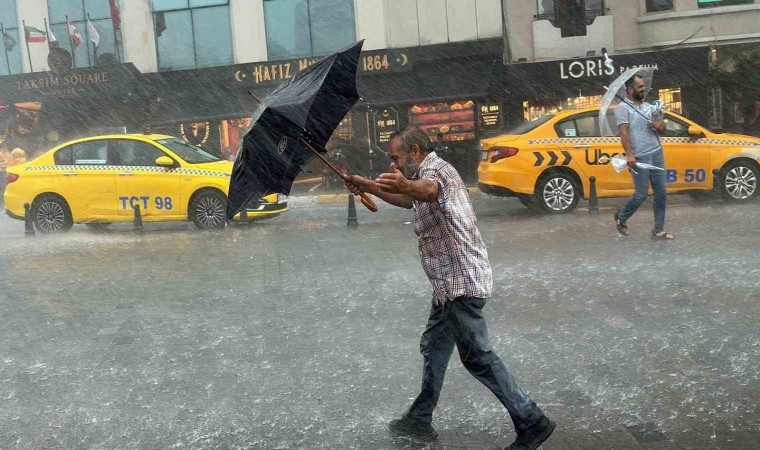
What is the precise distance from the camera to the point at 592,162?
14227mm

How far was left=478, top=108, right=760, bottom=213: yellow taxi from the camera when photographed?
14.1 metres

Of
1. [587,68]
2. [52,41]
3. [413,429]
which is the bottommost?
[413,429]

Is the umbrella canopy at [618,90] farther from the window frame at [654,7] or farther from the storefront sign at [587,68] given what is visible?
the window frame at [654,7]

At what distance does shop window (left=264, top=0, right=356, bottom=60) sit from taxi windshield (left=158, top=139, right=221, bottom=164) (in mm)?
11808

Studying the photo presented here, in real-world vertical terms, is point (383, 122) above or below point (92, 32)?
below

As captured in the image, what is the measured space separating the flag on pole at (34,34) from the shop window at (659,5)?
1733 cm

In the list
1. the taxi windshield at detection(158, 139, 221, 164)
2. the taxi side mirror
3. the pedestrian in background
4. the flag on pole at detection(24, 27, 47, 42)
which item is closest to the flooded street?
the taxi side mirror

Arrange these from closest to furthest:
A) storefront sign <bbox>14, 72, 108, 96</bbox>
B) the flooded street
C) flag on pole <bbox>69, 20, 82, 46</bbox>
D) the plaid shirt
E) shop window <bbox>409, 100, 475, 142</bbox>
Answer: the plaid shirt < the flooded street < shop window <bbox>409, 100, 475, 142</bbox> < flag on pole <bbox>69, 20, 82, 46</bbox> < storefront sign <bbox>14, 72, 108, 96</bbox>

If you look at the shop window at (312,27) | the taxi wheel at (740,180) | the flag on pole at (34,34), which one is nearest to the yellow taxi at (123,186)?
the taxi wheel at (740,180)

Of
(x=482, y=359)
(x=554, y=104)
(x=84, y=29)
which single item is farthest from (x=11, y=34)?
(x=482, y=359)

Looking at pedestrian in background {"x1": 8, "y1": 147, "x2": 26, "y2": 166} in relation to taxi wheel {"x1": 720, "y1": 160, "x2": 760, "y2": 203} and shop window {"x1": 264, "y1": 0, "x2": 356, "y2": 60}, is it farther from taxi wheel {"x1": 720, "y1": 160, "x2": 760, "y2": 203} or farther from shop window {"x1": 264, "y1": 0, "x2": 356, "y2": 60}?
taxi wheel {"x1": 720, "y1": 160, "x2": 760, "y2": 203}

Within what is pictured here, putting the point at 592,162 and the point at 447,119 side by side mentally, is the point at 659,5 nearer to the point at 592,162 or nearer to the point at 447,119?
the point at 447,119

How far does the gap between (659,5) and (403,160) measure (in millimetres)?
21163

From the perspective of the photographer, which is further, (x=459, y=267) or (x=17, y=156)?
(x=17, y=156)
